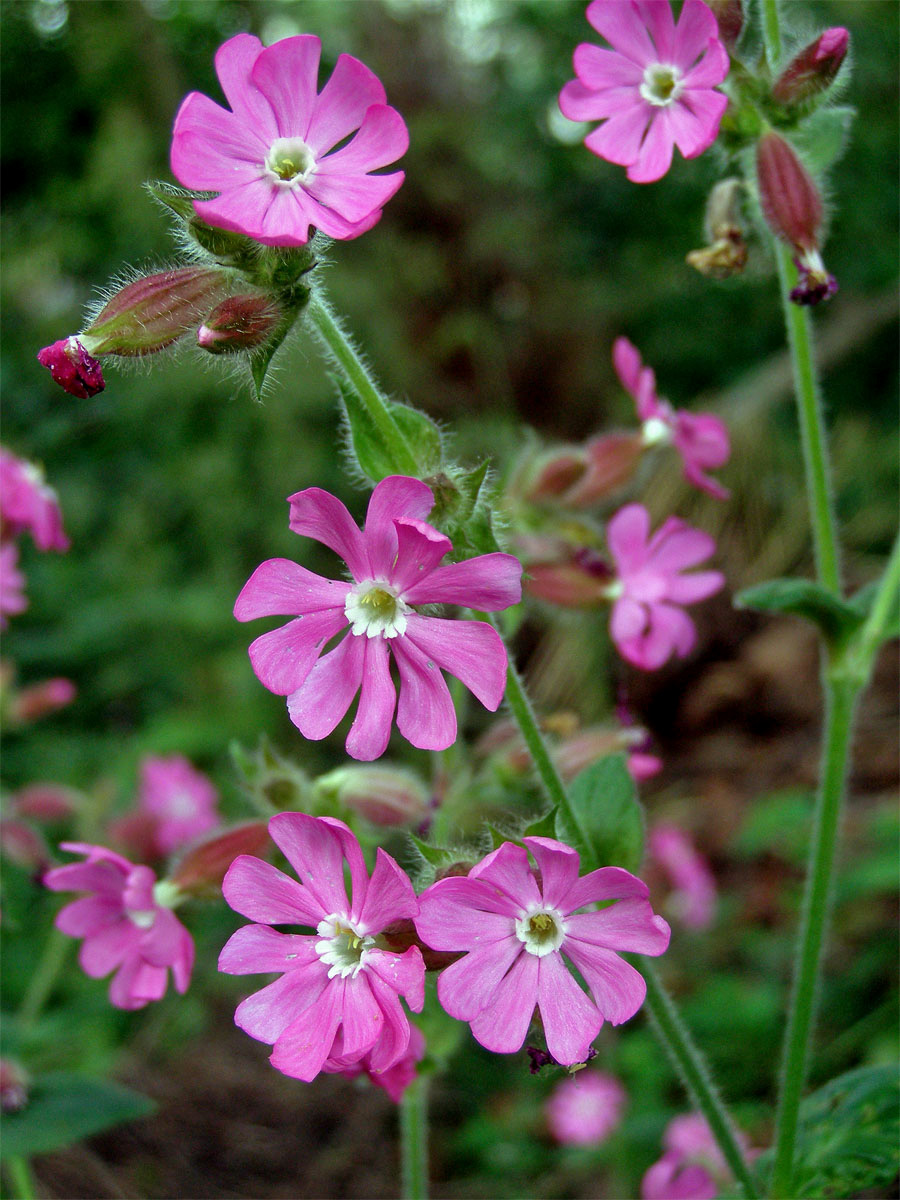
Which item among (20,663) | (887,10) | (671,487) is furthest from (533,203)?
(20,663)

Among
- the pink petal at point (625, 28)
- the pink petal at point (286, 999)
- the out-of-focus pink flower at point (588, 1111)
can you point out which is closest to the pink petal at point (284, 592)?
the pink petal at point (286, 999)

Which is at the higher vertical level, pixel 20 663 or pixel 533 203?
pixel 533 203

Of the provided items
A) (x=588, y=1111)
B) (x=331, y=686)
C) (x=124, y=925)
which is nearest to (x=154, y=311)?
(x=331, y=686)

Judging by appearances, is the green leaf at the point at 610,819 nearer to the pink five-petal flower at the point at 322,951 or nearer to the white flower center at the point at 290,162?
the pink five-petal flower at the point at 322,951

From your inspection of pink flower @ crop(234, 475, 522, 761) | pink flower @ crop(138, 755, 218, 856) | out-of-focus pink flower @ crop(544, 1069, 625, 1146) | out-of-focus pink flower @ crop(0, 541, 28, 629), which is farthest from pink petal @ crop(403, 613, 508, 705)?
out-of-focus pink flower @ crop(544, 1069, 625, 1146)

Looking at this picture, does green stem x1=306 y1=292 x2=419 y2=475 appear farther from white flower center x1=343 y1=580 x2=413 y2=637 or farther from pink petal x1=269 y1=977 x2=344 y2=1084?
pink petal x1=269 y1=977 x2=344 y2=1084

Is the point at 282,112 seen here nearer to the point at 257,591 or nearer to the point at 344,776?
the point at 257,591
